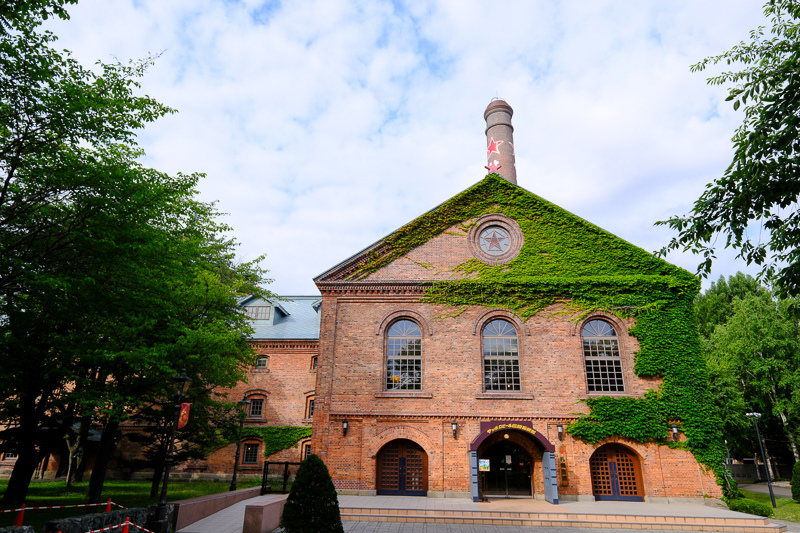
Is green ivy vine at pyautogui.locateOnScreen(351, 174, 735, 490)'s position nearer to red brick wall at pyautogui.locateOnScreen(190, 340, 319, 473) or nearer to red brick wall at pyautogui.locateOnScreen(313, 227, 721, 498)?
red brick wall at pyautogui.locateOnScreen(313, 227, 721, 498)

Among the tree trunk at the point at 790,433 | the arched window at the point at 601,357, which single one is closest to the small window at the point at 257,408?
the arched window at the point at 601,357

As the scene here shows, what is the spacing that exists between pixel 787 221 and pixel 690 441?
13.0m

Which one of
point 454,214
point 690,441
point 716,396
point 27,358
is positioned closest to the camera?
point 27,358

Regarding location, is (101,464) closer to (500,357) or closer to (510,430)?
(510,430)

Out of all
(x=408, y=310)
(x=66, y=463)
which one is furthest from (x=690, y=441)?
(x=66, y=463)

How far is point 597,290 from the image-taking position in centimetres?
1934

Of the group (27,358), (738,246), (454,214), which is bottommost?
(27,358)

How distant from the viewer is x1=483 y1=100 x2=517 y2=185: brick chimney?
1460 inches

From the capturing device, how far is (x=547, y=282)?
63.6ft

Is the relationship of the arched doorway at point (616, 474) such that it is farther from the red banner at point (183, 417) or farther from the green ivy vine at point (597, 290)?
the red banner at point (183, 417)

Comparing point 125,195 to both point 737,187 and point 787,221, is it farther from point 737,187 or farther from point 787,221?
point 787,221

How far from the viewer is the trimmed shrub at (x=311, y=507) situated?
27.7ft

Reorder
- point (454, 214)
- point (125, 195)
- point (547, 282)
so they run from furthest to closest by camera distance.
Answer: point (454, 214) < point (547, 282) < point (125, 195)

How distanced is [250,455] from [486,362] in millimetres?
16181
